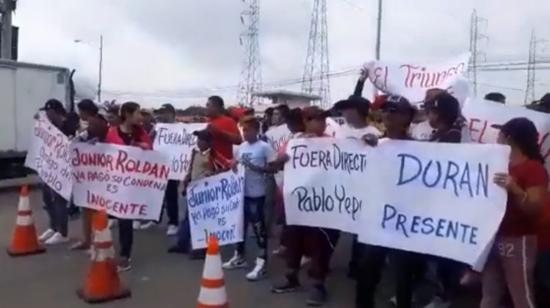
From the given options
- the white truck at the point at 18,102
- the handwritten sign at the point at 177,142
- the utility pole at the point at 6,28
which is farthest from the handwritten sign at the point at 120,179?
the utility pole at the point at 6,28

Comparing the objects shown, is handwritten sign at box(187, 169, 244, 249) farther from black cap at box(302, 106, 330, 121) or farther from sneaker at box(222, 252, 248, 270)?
black cap at box(302, 106, 330, 121)

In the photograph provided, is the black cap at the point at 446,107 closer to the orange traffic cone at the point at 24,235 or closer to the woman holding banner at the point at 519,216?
the woman holding banner at the point at 519,216

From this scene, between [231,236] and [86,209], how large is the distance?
76.5 inches

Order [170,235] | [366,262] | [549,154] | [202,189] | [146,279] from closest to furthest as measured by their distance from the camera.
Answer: [366,262]
[549,154]
[146,279]
[202,189]
[170,235]

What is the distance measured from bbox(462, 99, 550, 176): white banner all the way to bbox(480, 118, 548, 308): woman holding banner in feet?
5.61

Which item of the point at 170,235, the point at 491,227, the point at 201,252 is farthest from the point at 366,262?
the point at 170,235

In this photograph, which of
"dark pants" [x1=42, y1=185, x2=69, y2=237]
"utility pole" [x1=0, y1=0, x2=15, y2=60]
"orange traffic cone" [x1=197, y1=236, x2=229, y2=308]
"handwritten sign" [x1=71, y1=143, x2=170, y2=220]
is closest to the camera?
"orange traffic cone" [x1=197, y1=236, x2=229, y2=308]

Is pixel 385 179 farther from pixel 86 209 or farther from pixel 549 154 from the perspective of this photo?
pixel 86 209

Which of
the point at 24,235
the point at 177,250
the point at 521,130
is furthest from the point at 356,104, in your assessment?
the point at 24,235

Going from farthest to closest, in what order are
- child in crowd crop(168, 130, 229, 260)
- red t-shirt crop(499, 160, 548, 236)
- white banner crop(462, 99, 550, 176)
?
child in crowd crop(168, 130, 229, 260), white banner crop(462, 99, 550, 176), red t-shirt crop(499, 160, 548, 236)

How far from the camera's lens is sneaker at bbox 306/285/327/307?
6434mm

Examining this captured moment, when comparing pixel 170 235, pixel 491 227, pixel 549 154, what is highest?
pixel 549 154

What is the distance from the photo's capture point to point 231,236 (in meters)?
7.40

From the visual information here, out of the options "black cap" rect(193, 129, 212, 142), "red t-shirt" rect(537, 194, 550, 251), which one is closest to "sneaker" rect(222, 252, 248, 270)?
"black cap" rect(193, 129, 212, 142)
